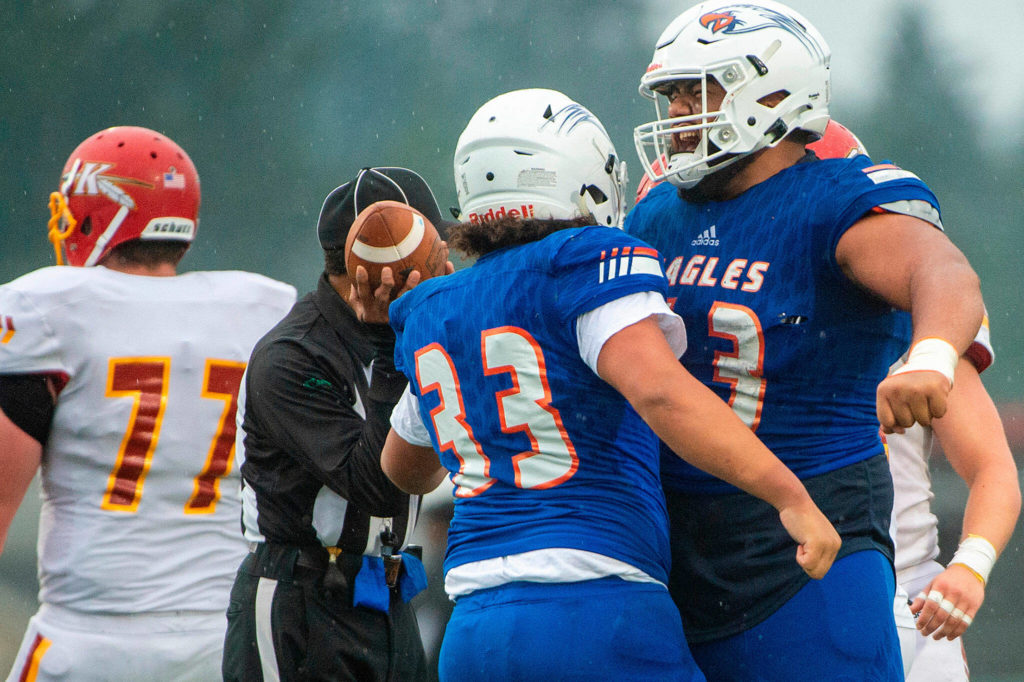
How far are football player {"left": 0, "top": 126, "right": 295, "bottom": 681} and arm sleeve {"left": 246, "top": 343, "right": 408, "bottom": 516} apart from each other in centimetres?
31

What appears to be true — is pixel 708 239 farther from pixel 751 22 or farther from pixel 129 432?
pixel 129 432

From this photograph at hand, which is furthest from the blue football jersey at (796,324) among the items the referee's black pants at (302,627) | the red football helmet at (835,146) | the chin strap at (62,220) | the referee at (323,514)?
the chin strap at (62,220)

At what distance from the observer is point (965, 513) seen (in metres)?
2.51

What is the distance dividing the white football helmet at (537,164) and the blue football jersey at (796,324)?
0.85ft

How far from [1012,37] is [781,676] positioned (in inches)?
522

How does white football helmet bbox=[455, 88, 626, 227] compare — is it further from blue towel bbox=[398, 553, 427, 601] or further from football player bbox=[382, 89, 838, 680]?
blue towel bbox=[398, 553, 427, 601]

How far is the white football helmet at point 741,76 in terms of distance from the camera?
2.50m

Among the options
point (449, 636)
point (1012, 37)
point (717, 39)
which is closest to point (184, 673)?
point (449, 636)

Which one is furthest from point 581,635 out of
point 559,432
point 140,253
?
point 140,253

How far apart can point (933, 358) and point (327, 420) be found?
60.5 inches

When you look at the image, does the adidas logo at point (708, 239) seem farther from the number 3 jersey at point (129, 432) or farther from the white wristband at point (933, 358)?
the number 3 jersey at point (129, 432)

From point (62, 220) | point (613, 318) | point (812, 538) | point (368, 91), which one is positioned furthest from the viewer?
point (368, 91)

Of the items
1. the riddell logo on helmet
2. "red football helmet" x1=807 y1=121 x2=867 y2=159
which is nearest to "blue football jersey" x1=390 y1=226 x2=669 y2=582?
the riddell logo on helmet

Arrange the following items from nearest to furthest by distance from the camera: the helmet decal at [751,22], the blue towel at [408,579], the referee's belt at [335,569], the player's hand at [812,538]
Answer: the player's hand at [812,538]
the helmet decal at [751,22]
the referee's belt at [335,569]
the blue towel at [408,579]
